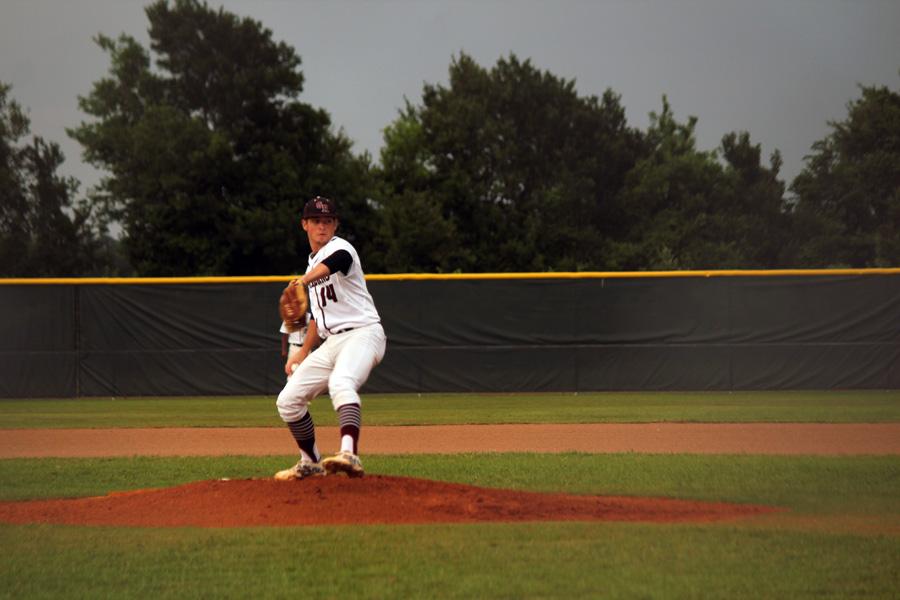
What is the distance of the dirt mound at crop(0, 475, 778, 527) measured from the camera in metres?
6.06

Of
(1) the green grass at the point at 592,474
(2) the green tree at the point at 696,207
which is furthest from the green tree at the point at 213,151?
(1) the green grass at the point at 592,474

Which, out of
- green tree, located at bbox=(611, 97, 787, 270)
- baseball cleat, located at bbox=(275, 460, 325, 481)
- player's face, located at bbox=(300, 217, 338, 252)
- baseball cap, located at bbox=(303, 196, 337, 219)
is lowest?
baseball cleat, located at bbox=(275, 460, 325, 481)

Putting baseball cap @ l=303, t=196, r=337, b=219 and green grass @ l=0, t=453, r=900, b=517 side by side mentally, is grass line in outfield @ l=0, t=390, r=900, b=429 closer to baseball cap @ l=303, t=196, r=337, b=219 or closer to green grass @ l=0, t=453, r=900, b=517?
green grass @ l=0, t=453, r=900, b=517

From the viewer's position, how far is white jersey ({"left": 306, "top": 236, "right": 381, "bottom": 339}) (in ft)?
22.3

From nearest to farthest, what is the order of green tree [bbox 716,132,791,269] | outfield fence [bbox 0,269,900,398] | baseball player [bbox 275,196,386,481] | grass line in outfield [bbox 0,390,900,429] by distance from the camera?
1. baseball player [bbox 275,196,386,481]
2. grass line in outfield [bbox 0,390,900,429]
3. outfield fence [bbox 0,269,900,398]
4. green tree [bbox 716,132,791,269]

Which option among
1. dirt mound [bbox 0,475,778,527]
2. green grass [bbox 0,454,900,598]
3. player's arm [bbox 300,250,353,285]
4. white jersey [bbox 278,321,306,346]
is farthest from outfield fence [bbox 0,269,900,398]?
player's arm [bbox 300,250,353,285]

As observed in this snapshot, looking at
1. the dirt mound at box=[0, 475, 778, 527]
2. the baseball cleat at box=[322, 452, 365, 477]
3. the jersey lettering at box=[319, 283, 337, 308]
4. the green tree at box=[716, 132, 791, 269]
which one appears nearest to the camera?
the dirt mound at box=[0, 475, 778, 527]

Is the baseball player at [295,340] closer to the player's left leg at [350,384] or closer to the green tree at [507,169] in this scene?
the player's left leg at [350,384]

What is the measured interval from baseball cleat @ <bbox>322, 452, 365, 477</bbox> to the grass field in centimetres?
69

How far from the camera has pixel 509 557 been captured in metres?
5.04

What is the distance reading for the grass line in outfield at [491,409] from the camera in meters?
13.6

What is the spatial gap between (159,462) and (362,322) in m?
3.46

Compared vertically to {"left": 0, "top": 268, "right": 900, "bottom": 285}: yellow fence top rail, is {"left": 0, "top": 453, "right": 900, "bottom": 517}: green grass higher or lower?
lower

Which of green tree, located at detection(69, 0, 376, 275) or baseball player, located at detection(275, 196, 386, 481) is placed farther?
green tree, located at detection(69, 0, 376, 275)
